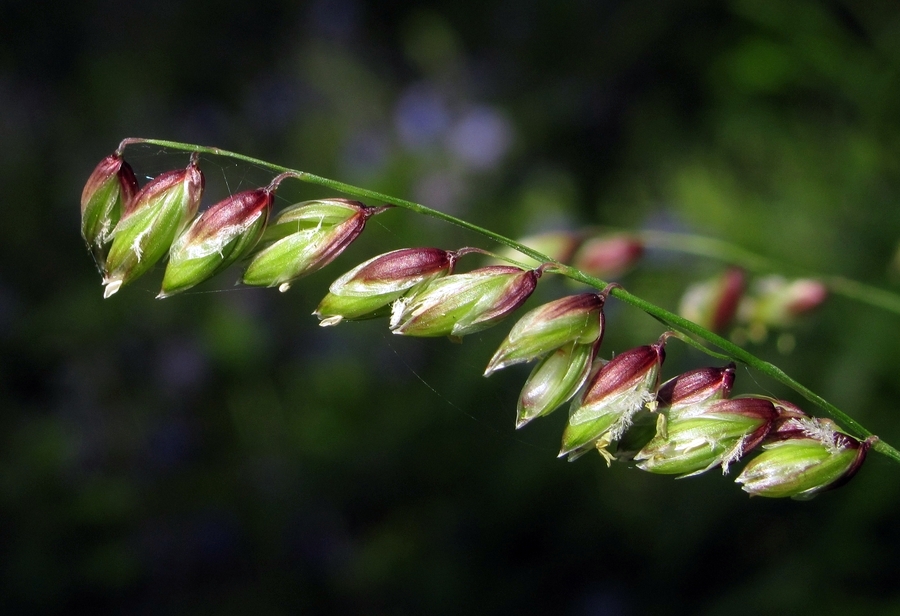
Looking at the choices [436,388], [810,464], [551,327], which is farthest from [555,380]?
[436,388]

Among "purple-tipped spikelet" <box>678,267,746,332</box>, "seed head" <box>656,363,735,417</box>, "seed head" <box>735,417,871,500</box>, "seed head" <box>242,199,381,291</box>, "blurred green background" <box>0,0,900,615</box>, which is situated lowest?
"blurred green background" <box>0,0,900,615</box>

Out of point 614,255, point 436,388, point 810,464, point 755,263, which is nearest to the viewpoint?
point 810,464

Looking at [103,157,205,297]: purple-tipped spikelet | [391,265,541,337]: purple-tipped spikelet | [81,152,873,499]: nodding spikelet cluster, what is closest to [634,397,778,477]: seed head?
[81,152,873,499]: nodding spikelet cluster

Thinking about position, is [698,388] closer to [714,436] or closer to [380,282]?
[714,436]

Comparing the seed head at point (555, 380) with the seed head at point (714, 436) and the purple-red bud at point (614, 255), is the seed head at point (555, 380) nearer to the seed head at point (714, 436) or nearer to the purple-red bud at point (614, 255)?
the seed head at point (714, 436)

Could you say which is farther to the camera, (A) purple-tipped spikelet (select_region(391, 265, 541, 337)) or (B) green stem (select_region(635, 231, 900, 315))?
(B) green stem (select_region(635, 231, 900, 315))

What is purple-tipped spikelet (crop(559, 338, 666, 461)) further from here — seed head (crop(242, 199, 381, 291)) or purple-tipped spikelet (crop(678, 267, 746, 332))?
purple-tipped spikelet (crop(678, 267, 746, 332))

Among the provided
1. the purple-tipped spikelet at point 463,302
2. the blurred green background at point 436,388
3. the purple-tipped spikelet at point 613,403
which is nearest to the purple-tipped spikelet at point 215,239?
the purple-tipped spikelet at point 463,302
